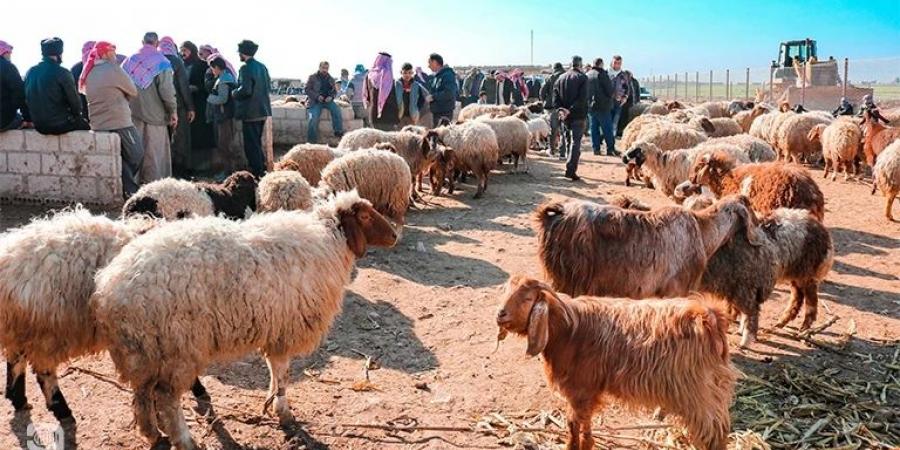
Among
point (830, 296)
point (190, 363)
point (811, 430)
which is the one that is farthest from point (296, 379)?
point (830, 296)

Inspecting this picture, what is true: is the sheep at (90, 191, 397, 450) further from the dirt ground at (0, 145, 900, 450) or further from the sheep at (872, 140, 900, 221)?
the sheep at (872, 140, 900, 221)

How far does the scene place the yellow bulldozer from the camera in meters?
26.4

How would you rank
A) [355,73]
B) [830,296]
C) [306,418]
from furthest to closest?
[355,73] < [830,296] < [306,418]

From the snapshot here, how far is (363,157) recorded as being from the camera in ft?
28.6

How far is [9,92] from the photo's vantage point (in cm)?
888

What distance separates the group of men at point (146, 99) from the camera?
8.55 metres

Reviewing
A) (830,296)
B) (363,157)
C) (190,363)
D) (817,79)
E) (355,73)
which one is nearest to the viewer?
(190,363)

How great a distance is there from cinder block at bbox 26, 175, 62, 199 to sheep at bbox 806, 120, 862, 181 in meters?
13.2

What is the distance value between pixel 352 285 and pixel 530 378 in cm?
257

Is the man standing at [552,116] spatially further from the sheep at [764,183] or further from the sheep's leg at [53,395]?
the sheep's leg at [53,395]

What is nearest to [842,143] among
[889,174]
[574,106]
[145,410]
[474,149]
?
[889,174]

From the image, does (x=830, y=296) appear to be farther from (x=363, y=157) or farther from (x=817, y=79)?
(x=817, y=79)

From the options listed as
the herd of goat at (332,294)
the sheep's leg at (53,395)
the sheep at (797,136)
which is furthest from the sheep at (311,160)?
the sheep at (797,136)

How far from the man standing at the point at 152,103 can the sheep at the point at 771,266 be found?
7959 millimetres
